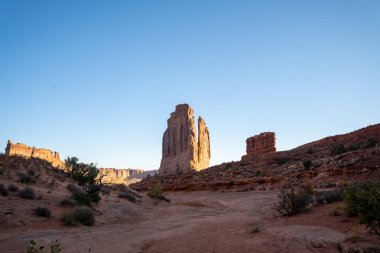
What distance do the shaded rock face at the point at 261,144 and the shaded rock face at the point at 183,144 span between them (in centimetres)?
2625

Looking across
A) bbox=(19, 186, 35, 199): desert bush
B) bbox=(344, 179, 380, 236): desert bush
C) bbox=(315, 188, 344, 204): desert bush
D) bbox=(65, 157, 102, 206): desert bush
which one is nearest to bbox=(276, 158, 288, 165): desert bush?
bbox=(65, 157, 102, 206): desert bush

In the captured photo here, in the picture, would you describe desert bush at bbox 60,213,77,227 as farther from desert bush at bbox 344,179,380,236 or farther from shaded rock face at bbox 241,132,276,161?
shaded rock face at bbox 241,132,276,161

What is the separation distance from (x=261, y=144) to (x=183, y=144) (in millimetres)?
33308

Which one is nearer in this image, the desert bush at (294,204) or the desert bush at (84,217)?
the desert bush at (84,217)

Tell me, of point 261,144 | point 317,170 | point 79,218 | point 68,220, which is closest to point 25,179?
point 79,218

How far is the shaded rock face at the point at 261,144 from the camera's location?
52.7 m

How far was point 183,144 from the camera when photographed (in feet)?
275

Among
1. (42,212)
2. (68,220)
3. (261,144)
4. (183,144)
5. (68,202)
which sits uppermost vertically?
(183,144)

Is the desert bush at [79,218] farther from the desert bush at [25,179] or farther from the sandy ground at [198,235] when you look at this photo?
the desert bush at [25,179]

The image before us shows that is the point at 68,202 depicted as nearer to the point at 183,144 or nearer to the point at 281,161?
the point at 281,161

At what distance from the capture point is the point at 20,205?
1070 cm

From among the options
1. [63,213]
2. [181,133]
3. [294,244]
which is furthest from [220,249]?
[181,133]

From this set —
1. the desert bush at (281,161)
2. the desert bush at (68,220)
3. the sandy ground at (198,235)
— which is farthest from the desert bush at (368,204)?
the desert bush at (281,161)

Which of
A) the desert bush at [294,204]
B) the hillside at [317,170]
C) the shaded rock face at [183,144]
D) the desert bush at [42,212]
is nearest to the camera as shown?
the desert bush at [42,212]
